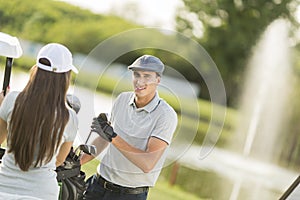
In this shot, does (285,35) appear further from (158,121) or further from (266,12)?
(158,121)

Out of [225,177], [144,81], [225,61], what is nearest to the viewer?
[144,81]

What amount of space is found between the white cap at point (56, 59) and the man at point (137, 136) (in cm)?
41

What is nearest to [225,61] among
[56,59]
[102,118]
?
[102,118]

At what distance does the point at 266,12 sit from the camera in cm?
2439

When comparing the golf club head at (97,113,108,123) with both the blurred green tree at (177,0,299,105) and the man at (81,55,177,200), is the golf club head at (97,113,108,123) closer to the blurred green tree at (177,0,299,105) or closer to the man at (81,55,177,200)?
the man at (81,55,177,200)

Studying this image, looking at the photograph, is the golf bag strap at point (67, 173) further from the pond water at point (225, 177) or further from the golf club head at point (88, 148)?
the pond water at point (225, 177)

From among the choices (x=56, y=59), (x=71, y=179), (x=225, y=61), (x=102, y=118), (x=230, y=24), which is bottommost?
(x=71, y=179)

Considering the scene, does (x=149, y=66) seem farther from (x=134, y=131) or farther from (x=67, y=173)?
(x=67, y=173)

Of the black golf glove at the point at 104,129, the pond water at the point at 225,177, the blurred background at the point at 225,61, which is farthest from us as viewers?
the blurred background at the point at 225,61

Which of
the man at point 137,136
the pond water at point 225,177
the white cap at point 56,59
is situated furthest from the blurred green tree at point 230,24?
the white cap at point 56,59

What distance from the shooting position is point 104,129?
→ 275 centimetres

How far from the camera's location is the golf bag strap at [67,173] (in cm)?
285

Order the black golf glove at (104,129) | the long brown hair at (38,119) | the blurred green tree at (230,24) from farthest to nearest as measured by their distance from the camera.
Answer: the blurred green tree at (230,24), the black golf glove at (104,129), the long brown hair at (38,119)

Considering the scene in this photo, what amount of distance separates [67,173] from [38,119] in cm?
58
